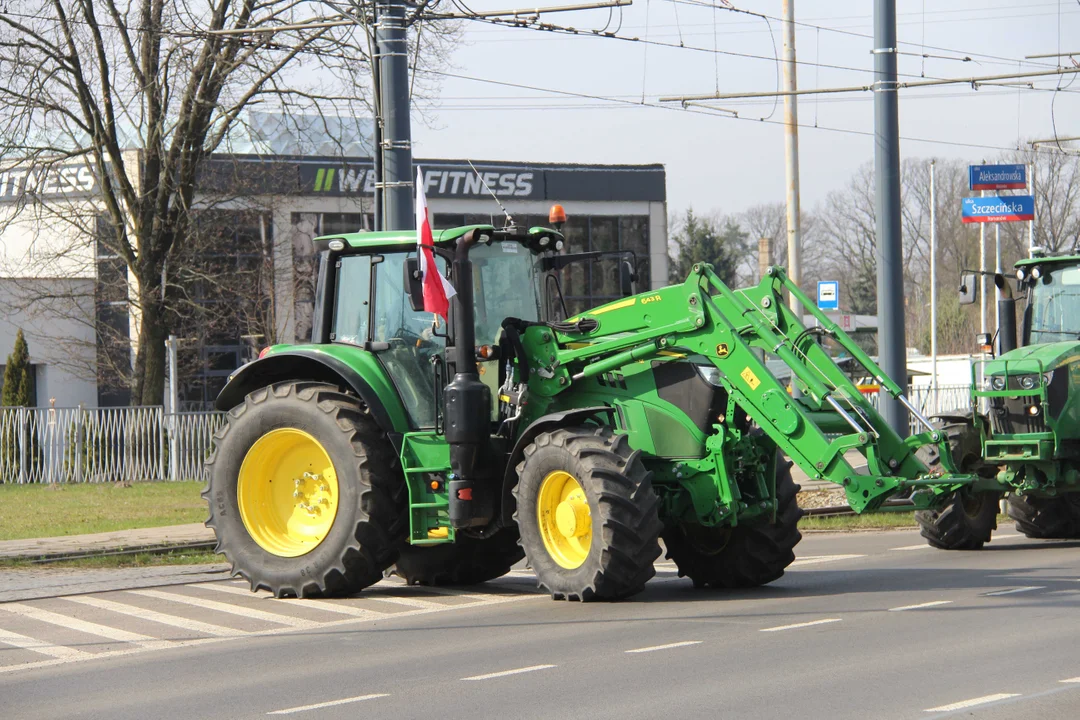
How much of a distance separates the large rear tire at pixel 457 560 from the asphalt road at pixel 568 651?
19 centimetres

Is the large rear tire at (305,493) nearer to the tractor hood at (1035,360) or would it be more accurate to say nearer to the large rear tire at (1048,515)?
the tractor hood at (1035,360)

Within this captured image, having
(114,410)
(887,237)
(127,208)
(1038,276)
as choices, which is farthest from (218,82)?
(1038,276)

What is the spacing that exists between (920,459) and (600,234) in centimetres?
3684

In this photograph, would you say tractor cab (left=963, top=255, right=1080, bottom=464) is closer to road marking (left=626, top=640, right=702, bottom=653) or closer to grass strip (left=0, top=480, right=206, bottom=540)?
road marking (left=626, top=640, right=702, bottom=653)

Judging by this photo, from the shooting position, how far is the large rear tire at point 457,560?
42.3ft

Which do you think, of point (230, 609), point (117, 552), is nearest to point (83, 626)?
point (230, 609)

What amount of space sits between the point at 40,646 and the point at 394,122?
295 inches

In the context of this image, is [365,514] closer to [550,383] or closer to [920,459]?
[550,383]

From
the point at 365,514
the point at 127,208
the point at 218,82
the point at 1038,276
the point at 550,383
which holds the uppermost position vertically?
the point at 218,82

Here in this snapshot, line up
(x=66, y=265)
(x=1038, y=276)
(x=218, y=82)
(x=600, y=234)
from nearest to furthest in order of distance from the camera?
1. (x=1038, y=276)
2. (x=218, y=82)
3. (x=66, y=265)
4. (x=600, y=234)

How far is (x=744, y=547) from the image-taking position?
12.0m

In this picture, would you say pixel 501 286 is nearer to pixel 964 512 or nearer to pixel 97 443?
pixel 964 512

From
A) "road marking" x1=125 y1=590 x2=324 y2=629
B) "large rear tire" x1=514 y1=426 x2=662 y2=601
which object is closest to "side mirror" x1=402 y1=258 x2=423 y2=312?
"large rear tire" x1=514 y1=426 x2=662 y2=601

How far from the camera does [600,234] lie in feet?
157
